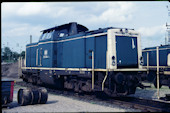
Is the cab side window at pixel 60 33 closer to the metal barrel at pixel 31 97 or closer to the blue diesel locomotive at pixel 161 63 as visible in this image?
the metal barrel at pixel 31 97

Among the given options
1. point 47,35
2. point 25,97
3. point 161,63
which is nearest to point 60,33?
point 47,35

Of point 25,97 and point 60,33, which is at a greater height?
point 60,33

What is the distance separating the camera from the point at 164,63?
51.4 ft

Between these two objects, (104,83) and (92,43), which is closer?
(104,83)

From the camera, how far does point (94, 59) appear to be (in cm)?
986

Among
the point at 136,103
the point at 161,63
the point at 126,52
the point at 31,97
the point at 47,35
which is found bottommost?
the point at 136,103

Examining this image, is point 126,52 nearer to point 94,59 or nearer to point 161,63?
point 94,59

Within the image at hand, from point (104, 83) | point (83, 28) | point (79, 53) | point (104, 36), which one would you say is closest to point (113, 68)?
point (104, 83)

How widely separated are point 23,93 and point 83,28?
6.20 meters

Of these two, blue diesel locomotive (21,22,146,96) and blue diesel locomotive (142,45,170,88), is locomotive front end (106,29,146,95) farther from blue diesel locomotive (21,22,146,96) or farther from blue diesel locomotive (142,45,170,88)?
blue diesel locomotive (142,45,170,88)

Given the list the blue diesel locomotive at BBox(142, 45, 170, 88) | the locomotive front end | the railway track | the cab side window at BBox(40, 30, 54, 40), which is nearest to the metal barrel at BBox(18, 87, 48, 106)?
the railway track

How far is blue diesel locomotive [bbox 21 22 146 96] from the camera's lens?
8984 mm

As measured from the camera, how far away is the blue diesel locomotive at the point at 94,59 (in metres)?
8.98

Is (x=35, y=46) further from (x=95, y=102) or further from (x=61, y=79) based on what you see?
(x=95, y=102)
